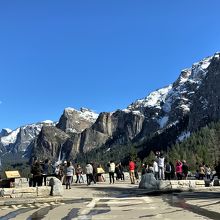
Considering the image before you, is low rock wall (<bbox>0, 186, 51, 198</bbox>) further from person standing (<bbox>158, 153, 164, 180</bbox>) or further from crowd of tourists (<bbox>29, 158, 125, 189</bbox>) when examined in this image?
person standing (<bbox>158, 153, 164, 180</bbox>)

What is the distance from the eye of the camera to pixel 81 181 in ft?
144

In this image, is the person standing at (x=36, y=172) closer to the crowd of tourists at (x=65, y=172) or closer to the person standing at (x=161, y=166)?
the crowd of tourists at (x=65, y=172)

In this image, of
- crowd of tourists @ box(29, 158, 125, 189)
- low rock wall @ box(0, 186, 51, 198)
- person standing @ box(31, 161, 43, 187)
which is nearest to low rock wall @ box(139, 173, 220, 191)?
crowd of tourists @ box(29, 158, 125, 189)

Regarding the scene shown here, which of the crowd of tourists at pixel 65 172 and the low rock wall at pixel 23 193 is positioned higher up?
the crowd of tourists at pixel 65 172

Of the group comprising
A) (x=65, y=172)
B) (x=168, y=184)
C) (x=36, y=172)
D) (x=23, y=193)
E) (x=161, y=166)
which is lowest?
(x=23, y=193)

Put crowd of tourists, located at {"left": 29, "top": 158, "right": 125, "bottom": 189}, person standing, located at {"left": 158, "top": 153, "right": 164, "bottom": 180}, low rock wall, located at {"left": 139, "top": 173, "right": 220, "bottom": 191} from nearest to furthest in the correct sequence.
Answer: low rock wall, located at {"left": 139, "top": 173, "right": 220, "bottom": 191}, crowd of tourists, located at {"left": 29, "top": 158, "right": 125, "bottom": 189}, person standing, located at {"left": 158, "top": 153, "right": 164, "bottom": 180}

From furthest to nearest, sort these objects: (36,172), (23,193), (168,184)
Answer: (36,172), (168,184), (23,193)

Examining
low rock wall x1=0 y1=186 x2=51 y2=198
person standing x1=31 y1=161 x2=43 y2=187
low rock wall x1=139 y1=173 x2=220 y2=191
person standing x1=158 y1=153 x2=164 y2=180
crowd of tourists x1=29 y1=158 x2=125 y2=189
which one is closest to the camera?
low rock wall x1=0 y1=186 x2=51 y2=198

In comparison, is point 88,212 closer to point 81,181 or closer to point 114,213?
point 114,213

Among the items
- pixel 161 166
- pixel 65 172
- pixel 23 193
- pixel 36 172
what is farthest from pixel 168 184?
pixel 65 172

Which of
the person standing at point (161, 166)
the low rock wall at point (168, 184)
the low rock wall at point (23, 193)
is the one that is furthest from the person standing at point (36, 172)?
the person standing at point (161, 166)

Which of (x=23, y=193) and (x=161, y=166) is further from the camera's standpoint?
(x=161, y=166)

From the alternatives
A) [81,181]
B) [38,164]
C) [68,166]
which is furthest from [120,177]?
[38,164]

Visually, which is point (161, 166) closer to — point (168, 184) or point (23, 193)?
point (168, 184)
